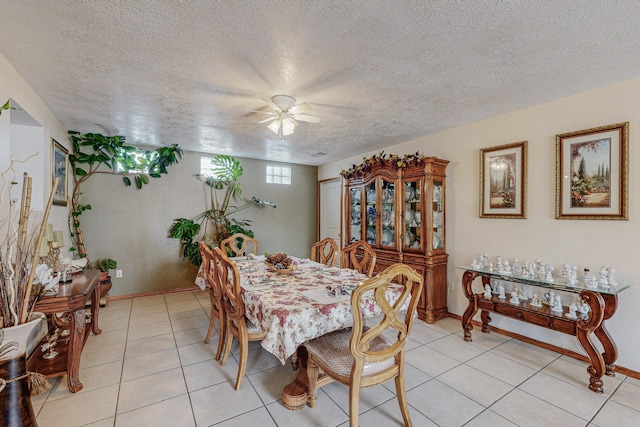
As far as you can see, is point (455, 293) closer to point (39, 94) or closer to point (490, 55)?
point (490, 55)

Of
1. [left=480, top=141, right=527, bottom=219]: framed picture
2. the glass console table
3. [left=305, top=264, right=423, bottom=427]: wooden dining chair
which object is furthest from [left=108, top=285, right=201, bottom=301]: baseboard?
[left=480, top=141, right=527, bottom=219]: framed picture

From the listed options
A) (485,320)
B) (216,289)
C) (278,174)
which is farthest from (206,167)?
(485,320)

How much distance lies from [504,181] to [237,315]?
289 cm

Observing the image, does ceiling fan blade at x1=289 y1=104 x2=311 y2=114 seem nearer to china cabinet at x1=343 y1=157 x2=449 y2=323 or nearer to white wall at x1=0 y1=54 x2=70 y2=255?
china cabinet at x1=343 y1=157 x2=449 y2=323

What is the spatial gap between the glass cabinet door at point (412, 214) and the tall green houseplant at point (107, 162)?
11.3 feet

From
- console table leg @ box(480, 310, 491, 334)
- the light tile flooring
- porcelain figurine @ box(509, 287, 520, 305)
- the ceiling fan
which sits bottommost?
the light tile flooring

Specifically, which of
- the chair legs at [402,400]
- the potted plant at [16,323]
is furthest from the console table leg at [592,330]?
the potted plant at [16,323]

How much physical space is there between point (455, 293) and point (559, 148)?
1845 millimetres

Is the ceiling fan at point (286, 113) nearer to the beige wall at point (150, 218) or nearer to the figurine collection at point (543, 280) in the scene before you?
the figurine collection at point (543, 280)

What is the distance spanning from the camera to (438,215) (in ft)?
11.7

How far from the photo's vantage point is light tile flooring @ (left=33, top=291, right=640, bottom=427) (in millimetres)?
1800

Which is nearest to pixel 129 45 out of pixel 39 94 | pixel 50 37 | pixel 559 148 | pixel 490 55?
pixel 50 37

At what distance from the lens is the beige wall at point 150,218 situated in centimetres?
416

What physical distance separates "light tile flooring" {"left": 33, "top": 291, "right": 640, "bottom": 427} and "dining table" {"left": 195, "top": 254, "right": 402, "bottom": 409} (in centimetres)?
29
